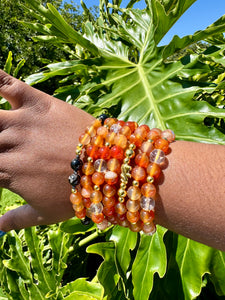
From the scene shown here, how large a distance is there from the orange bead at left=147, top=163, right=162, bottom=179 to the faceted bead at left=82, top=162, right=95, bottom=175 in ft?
0.55

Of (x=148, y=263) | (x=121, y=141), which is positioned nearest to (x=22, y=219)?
(x=121, y=141)

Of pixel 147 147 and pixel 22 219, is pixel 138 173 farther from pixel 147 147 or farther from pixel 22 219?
pixel 22 219

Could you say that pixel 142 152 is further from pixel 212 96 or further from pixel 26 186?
pixel 212 96

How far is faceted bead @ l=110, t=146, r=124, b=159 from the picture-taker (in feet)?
2.49

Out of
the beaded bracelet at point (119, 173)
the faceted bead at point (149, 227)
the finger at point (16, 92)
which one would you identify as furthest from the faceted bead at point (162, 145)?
the finger at point (16, 92)

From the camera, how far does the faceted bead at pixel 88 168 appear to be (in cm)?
77

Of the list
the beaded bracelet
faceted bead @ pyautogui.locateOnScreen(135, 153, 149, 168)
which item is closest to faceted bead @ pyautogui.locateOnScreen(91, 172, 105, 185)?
the beaded bracelet

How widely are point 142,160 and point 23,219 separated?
0.47m

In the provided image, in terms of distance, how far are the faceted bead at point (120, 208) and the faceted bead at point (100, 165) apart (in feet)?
0.34

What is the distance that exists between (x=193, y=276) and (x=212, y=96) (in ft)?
4.77

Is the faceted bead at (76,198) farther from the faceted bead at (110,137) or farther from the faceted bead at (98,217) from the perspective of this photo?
the faceted bead at (110,137)

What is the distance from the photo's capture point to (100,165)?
30.0 inches

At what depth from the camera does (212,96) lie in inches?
84.4

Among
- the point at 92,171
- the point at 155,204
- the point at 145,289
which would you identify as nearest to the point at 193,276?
the point at 145,289
